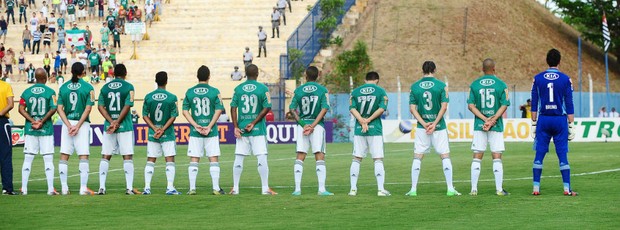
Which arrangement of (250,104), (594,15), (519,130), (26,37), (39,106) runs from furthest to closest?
(594,15) < (26,37) < (519,130) < (39,106) < (250,104)

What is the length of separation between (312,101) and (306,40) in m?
45.5

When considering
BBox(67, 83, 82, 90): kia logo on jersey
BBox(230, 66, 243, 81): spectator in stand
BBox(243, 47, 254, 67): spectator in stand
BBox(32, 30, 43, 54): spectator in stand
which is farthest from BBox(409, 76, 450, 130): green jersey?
BBox(32, 30, 43, 54): spectator in stand

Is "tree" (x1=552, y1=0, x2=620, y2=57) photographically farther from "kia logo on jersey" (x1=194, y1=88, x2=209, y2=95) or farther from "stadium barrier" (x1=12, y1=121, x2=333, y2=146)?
"kia logo on jersey" (x1=194, y1=88, x2=209, y2=95)

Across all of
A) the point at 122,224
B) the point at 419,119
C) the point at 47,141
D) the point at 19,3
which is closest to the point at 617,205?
the point at 419,119

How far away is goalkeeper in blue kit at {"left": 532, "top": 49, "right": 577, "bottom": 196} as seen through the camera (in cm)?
2062

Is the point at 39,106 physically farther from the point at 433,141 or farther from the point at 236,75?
the point at 236,75

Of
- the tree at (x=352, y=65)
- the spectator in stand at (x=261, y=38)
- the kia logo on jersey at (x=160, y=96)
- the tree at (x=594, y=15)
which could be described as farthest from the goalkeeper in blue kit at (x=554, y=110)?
the tree at (x=594, y=15)

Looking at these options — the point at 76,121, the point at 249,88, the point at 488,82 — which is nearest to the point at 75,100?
the point at 76,121

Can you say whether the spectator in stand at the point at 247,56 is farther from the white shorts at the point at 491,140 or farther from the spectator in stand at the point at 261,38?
the white shorts at the point at 491,140

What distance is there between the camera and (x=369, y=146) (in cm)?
2144

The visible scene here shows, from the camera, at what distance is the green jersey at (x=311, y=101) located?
21.5 meters

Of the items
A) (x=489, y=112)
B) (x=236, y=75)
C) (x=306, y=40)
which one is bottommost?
(x=489, y=112)

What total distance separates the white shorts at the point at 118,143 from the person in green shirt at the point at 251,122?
201 centimetres

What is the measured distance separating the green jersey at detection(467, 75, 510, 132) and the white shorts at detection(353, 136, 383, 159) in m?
1.72
